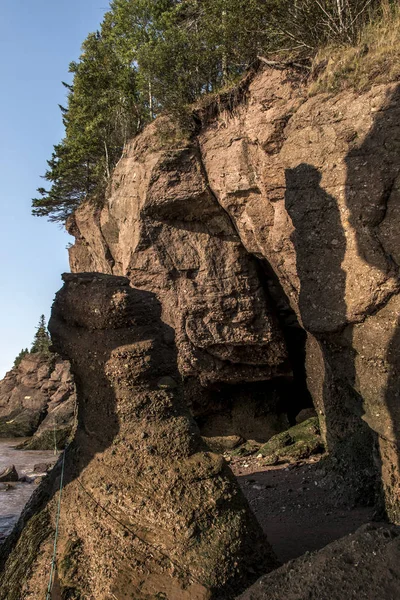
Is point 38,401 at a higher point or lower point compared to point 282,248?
lower

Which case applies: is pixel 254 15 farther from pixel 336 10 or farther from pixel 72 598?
pixel 72 598

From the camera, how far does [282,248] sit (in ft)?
37.3

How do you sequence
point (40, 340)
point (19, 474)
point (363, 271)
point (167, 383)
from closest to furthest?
point (167, 383)
point (363, 271)
point (19, 474)
point (40, 340)

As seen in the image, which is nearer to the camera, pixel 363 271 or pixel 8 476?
pixel 363 271

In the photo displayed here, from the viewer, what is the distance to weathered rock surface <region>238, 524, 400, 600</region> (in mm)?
2891

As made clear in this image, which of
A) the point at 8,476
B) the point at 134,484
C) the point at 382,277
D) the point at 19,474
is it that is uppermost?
the point at 382,277

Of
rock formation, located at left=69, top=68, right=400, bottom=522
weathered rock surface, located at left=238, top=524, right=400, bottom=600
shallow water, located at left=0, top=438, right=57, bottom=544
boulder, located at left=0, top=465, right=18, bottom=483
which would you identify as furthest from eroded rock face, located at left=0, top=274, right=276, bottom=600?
boulder, located at left=0, top=465, right=18, bottom=483

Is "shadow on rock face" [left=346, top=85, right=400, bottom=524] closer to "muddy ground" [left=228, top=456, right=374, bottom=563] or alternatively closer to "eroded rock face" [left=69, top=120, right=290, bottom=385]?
"muddy ground" [left=228, top=456, right=374, bottom=563]

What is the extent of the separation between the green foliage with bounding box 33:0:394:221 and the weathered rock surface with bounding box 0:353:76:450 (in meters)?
10.3

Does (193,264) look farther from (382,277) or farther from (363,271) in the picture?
(382,277)

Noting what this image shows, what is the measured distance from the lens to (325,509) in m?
8.93

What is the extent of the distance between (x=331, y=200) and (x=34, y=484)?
12.9 m

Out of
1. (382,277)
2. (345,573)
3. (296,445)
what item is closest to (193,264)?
(296,445)

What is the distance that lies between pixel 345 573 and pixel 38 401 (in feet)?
103
